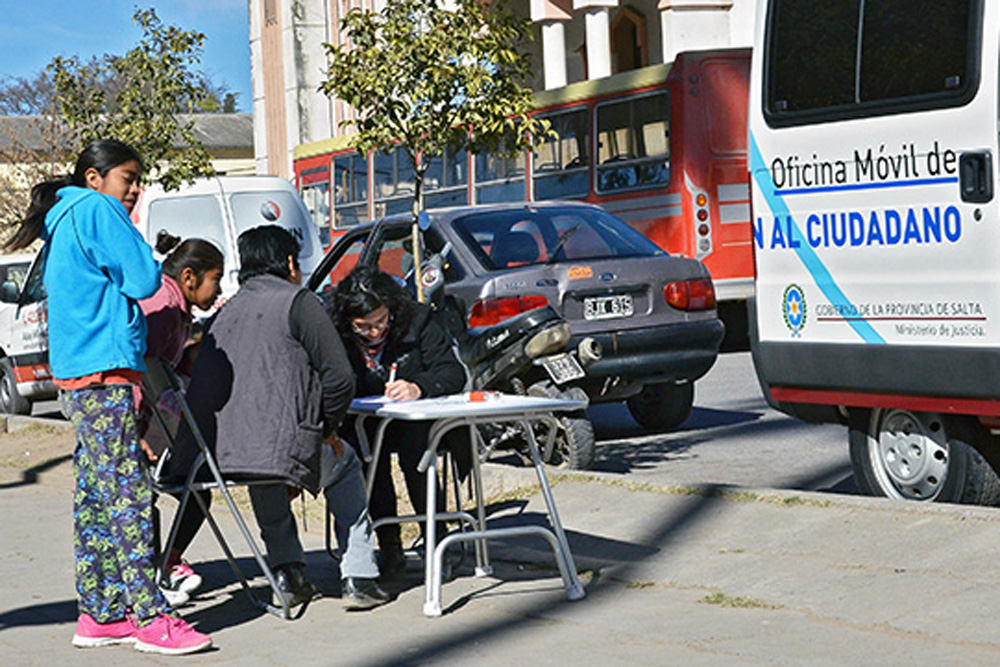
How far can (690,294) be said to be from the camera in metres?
11.1

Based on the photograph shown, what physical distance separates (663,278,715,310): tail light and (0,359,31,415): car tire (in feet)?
28.1

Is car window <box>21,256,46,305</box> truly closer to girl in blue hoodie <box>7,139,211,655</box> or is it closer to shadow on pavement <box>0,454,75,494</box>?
shadow on pavement <box>0,454,75,494</box>

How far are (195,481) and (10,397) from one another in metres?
11.3

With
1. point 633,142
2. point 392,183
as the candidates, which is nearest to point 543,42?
point 392,183

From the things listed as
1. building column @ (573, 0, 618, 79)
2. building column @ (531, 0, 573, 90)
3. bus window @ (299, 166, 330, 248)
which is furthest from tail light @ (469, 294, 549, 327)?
building column @ (531, 0, 573, 90)

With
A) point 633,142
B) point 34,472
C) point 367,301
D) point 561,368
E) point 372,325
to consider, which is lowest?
point 34,472

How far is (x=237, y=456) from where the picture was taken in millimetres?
6344

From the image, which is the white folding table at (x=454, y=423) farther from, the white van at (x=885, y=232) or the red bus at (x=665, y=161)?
the red bus at (x=665, y=161)

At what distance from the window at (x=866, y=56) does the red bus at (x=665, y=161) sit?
9.83 m

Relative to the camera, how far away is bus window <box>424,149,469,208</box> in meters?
21.8

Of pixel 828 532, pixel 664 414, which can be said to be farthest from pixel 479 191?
pixel 828 532

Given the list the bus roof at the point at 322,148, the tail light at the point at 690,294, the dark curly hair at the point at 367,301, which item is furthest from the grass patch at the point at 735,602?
the bus roof at the point at 322,148

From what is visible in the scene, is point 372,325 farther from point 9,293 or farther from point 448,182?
point 448,182

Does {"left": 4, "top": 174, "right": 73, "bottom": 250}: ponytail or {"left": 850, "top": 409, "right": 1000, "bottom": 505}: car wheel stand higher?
{"left": 4, "top": 174, "right": 73, "bottom": 250}: ponytail
